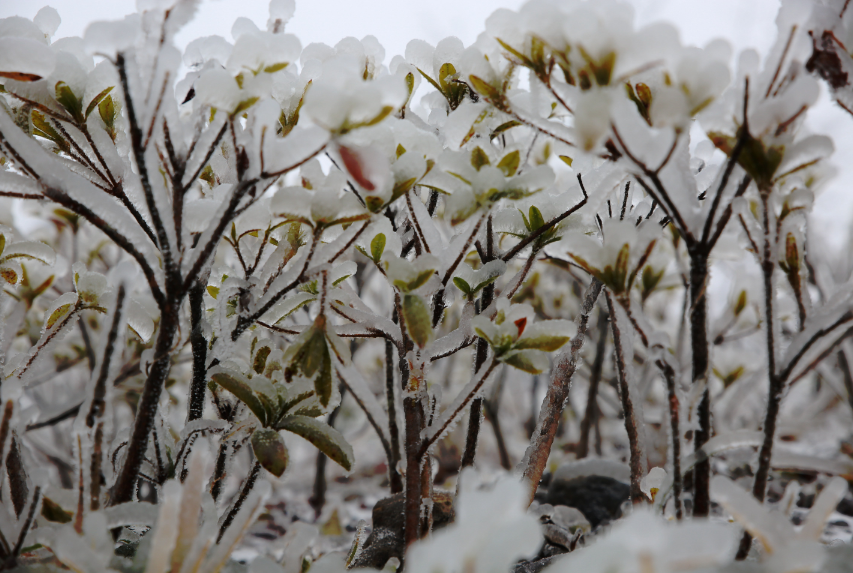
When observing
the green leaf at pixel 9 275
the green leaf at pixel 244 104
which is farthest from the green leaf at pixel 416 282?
the green leaf at pixel 9 275

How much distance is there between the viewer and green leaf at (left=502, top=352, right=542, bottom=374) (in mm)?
483

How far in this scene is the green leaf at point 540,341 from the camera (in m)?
0.50

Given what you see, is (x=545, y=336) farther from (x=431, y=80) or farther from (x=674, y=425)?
(x=431, y=80)

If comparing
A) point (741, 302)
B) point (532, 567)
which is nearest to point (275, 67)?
point (532, 567)

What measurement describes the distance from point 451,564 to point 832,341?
39cm

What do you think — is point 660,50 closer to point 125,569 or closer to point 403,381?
point 403,381

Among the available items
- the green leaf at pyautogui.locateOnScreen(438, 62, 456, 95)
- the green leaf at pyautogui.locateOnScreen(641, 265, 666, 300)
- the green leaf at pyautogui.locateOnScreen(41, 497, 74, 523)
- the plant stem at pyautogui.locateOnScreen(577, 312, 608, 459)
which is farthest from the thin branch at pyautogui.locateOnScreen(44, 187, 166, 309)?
A: the plant stem at pyautogui.locateOnScreen(577, 312, 608, 459)

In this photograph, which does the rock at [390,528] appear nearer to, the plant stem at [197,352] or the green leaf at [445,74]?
the plant stem at [197,352]

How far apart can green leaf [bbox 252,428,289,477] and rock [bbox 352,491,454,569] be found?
23 cm

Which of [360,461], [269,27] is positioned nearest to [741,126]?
[269,27]

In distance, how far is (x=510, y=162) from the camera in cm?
54

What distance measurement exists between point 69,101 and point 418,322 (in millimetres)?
428

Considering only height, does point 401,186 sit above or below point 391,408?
above

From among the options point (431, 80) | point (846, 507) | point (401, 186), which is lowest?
point (846, 507)
